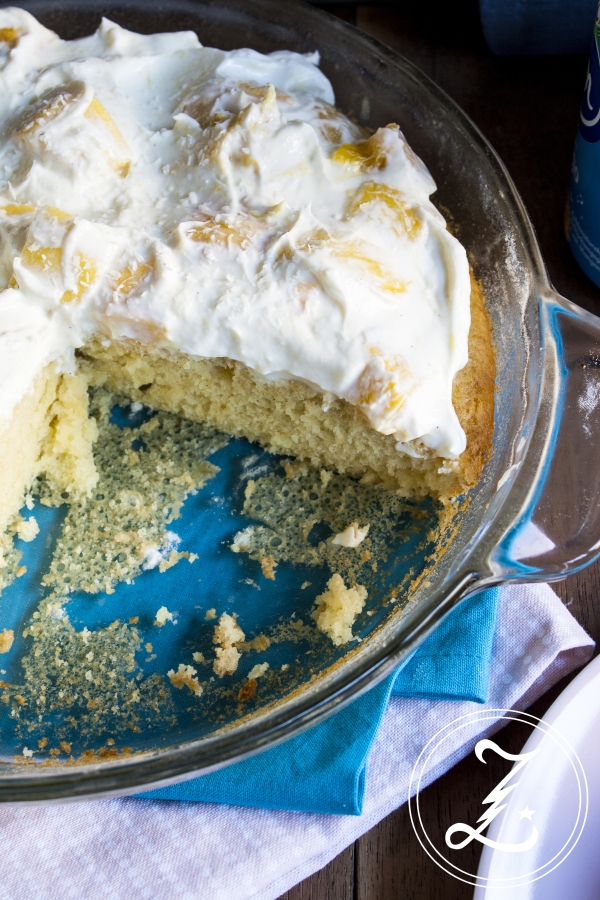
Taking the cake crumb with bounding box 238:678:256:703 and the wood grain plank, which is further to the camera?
the cake crumb with bounding box 238:678:256:703

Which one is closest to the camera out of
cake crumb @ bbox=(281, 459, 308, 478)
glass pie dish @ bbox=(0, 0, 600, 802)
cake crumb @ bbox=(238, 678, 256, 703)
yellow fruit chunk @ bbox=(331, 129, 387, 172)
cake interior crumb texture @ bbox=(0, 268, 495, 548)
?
glass pie dish @ bbox=(0, 0, 600, 802)

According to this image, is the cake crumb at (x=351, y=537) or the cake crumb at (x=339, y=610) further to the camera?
the cake crumb at (x=351, y=537)

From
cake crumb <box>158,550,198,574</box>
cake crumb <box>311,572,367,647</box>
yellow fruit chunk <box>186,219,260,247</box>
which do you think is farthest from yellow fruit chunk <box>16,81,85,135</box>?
cake crumb <box>311,572,367,647</box>

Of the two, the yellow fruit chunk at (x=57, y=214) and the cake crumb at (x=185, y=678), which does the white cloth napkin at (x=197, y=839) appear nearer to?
the cake crumb at (x=185, y=678)

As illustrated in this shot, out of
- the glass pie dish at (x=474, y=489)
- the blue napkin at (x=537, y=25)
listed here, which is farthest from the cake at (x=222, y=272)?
the blue napkin at (x=537, y=25)

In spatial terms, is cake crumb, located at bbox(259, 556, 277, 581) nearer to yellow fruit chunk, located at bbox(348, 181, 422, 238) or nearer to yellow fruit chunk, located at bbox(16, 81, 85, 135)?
yellow fruit chunk, located at bbox(348, 181, 422, 238)

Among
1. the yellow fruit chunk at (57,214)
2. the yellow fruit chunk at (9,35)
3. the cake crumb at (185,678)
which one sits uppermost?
the yellow fruit chunk at (9,35)
